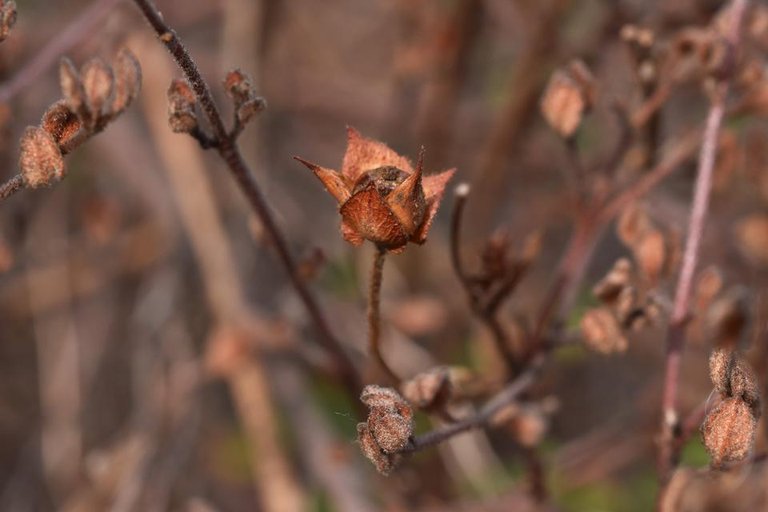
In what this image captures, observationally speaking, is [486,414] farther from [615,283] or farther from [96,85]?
[96,85]

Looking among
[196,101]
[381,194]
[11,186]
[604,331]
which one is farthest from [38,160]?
[604,331]

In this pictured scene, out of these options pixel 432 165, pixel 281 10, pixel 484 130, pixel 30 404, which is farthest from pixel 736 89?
pixel 30 404

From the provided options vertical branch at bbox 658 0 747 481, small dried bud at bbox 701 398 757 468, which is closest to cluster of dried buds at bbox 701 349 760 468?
small dried bud at bbox 701 398 757 468

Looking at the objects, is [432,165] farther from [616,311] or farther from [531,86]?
[616,311]

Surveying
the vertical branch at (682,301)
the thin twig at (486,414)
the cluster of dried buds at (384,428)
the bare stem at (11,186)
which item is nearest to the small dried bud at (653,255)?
the vertical branch at (682,301)

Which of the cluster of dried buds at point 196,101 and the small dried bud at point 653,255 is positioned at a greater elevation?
the cluster of dried buds at point 196,101

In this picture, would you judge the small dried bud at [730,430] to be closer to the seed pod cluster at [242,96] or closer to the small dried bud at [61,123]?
the seed pod cluster at [242,96]

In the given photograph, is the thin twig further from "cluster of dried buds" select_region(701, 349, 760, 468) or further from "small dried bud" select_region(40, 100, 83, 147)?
"small dried bud" select_region(40, 100, 83, 147)
